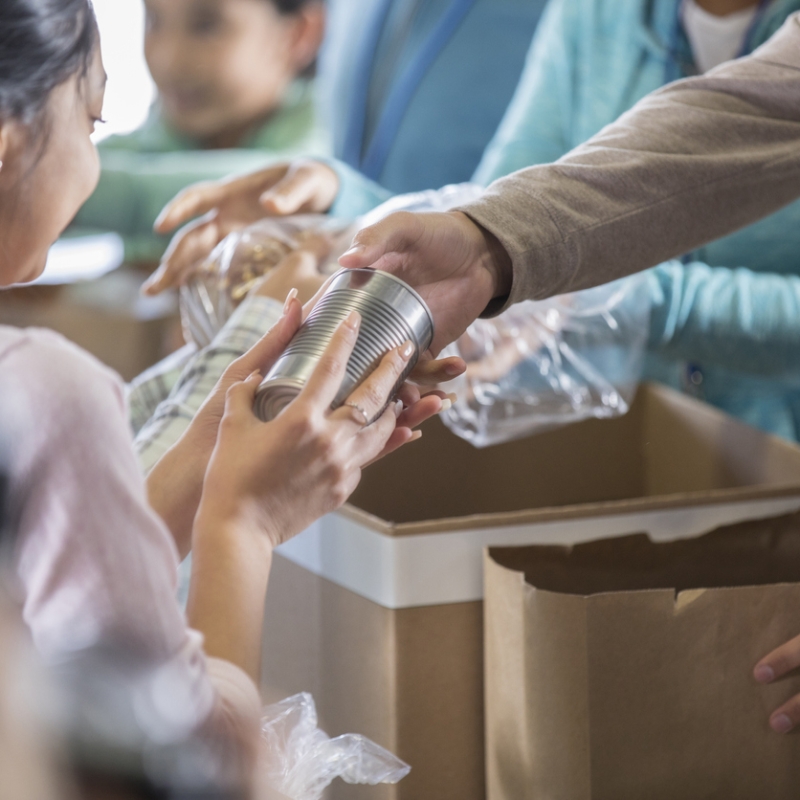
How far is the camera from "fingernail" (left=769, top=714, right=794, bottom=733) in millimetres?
639

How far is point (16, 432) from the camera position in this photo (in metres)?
0.35

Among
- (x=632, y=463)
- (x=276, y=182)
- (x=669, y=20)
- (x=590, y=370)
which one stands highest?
(x=669, y=20)

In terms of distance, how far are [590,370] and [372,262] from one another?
465mm

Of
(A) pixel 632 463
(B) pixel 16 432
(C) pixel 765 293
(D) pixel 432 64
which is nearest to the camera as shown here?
(B) pixel 16 432

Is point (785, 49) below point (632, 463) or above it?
above

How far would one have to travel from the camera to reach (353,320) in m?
0.49

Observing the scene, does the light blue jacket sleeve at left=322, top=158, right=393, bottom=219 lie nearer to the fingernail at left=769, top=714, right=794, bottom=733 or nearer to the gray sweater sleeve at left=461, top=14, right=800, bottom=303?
the gray sweater sleeve at left=461, top=14, right=800, bottom=303

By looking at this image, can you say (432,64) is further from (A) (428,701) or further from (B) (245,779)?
(B) (245,779)

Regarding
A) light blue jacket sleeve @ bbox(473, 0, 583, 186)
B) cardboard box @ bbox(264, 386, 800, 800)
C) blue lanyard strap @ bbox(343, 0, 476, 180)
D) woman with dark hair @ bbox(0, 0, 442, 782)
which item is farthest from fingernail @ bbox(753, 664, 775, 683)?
blue lanyard strap @ bbox(343, 0, 476, 180)

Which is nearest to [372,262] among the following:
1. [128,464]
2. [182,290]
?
[128,464]

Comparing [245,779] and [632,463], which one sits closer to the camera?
[245,779]

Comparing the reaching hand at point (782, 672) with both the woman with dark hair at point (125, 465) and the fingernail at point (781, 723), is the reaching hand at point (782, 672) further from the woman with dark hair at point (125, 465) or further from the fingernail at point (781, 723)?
the woman with dark hair at point (125, 465)

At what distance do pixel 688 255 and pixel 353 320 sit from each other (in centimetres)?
82

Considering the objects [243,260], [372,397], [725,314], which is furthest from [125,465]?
[725,314]
